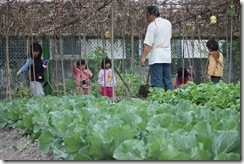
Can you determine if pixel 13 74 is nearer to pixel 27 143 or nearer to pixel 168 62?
pixel 168 62

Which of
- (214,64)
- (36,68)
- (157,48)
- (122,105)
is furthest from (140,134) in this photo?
(36,68)

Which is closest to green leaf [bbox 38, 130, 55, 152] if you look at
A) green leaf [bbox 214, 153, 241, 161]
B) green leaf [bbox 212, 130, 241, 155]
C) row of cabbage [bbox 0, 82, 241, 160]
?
row of cabbage [bbox 0, 82, 241, 160]

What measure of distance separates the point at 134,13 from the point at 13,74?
361 cm

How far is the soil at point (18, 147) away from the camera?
146 inches

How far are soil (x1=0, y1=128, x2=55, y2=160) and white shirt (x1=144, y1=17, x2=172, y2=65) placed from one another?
3.06 meters

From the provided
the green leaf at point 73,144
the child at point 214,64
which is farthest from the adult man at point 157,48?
the green leaf at point 73,144

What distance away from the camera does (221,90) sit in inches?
209

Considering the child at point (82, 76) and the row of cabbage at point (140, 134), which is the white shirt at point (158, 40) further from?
the row of cabbage at point (140, 134)

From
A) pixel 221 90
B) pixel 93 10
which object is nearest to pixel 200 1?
pixel 93 10

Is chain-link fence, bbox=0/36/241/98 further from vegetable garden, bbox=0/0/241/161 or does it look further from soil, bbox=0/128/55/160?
soil, bbox=0/128/55/160

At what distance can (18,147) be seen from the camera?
4371 millimetres

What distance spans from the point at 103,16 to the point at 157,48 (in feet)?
7.12

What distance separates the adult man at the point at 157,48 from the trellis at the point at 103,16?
61 cm

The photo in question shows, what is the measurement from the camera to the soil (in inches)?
146
